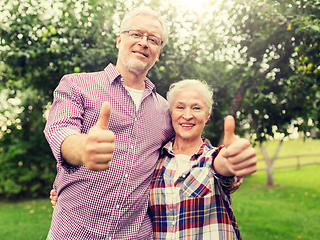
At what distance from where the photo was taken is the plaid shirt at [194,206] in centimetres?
181

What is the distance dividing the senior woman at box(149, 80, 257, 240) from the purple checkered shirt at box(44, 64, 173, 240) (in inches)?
4.7

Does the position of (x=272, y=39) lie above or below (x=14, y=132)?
above

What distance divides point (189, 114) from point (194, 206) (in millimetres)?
764

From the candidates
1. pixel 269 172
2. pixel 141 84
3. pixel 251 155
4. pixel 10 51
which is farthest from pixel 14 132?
pixel 269 172

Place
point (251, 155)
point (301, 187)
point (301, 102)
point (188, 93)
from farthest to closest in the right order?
point (301, 187), point (301, 102), point (188, 93), point (251, 155)

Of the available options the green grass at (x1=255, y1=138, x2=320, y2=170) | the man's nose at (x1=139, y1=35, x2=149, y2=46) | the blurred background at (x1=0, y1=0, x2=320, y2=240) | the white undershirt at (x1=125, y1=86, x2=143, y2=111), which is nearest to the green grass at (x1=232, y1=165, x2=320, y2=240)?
the blurred background at (x1=0, y1=0, x2=320, y2=240)

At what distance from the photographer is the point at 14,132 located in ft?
26.8

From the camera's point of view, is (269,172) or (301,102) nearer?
(301,102)

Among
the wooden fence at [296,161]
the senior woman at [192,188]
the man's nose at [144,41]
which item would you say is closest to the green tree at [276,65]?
the senior woman at [192,188]

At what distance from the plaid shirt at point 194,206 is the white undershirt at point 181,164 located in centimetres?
6

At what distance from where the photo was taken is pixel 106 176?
69.4 inches

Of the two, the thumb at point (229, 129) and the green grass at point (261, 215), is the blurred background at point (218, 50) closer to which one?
the thumb at point (229, 129)

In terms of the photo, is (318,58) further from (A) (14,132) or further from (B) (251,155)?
(A) (14,132)

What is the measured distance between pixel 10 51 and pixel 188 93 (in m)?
2.82
